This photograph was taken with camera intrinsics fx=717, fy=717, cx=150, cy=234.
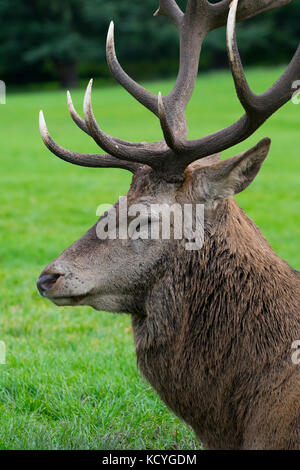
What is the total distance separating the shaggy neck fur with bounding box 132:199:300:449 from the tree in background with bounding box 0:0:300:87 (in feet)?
129

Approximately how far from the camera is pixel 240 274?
330 centimetres

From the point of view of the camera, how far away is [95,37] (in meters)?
43.6

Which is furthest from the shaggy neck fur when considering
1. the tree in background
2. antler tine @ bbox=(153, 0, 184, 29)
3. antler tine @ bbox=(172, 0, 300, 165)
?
the tree in background

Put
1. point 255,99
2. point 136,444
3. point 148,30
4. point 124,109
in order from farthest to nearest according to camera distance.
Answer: point 148,30 < point 124,109 < point 136,444 < point 255,99

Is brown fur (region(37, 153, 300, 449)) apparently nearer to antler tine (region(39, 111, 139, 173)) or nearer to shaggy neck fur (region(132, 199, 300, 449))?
shaggy neck fur (region(132, 199, 300, 449))

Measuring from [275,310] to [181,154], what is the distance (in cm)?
84

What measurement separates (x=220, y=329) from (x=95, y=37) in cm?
4236

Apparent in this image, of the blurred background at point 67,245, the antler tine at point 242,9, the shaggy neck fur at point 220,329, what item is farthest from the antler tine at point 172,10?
the blurred background at point 67,245

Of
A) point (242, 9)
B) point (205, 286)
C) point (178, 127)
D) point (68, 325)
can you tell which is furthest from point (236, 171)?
point (68, 325)

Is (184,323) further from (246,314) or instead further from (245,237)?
(245,237)

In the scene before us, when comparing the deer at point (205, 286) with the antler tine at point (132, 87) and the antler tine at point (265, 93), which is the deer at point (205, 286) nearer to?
the antler tine at point (265, 93)

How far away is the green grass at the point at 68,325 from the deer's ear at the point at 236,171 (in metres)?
1.43

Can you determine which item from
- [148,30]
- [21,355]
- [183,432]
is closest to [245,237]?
[183,432]

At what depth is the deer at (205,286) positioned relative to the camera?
320cm
